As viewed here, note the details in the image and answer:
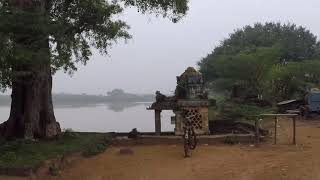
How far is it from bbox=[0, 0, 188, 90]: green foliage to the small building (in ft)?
8.75

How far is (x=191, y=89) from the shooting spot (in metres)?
17.4

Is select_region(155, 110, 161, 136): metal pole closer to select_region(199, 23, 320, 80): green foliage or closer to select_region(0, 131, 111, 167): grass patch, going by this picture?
select_region(0, 131, 111, 167): grass patch

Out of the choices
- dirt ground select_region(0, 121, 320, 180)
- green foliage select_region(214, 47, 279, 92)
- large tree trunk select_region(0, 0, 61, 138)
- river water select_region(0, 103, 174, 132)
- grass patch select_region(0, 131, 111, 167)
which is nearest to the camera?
dirt ground select_region(0, 121, 320, 180)

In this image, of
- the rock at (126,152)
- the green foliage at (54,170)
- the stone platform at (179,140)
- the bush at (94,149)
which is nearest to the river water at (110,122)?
the stone platform at (179,140)

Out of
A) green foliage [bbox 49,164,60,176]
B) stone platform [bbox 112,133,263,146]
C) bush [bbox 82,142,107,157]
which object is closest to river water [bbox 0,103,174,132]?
stone platform [bbox 112,133,263,146]

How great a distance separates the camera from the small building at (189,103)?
17266mm

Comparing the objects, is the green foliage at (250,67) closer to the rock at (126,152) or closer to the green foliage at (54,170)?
the rock at (126,152)

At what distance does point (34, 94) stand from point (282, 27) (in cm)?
4614

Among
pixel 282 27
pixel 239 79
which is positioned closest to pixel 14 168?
pixel 239 79

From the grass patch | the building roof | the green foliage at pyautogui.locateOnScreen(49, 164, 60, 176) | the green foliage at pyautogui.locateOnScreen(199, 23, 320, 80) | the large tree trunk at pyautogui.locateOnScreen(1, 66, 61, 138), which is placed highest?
the green foliage at pyautogui.locateOnScreen(199, 23, 320, 80)

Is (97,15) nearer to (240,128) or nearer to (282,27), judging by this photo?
(240,128)

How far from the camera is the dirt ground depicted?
1112cm

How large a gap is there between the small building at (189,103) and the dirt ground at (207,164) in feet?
6.50

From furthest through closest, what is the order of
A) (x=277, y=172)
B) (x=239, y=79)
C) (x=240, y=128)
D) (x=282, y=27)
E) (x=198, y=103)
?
(x=282, y=27), (x=239, y=79), (x=240, y=128), (x=198, y=103), (x=277, y=172)
